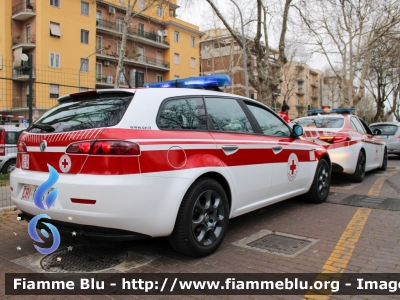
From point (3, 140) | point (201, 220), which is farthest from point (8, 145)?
point (201, 220)

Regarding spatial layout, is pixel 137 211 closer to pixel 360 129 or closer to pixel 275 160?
pixel 275 160

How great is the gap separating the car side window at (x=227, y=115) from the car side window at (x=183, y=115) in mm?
155

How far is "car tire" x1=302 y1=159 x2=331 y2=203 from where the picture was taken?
5539 millimetres

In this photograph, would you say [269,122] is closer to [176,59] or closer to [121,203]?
[121,203]

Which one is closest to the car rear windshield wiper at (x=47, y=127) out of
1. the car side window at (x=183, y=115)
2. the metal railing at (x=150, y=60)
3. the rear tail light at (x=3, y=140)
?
the car side window at (x=183, y=115)

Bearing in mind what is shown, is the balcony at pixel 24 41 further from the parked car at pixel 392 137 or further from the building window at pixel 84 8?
the parked car at pixel 392 137

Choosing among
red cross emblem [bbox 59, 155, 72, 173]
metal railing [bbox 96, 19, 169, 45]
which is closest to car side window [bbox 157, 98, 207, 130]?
red cross emblem [bbox 59, 155, 72, 173]

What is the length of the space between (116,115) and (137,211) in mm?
831

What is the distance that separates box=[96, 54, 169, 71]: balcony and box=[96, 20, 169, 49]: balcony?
70.8 inches

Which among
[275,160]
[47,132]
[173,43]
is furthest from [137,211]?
[173,43]

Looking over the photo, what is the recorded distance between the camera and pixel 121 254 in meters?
3.42

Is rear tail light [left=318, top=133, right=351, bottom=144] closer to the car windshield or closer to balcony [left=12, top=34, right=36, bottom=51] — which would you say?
the car windshield

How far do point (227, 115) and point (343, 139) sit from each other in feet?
13.2

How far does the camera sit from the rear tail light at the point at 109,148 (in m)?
2.68
